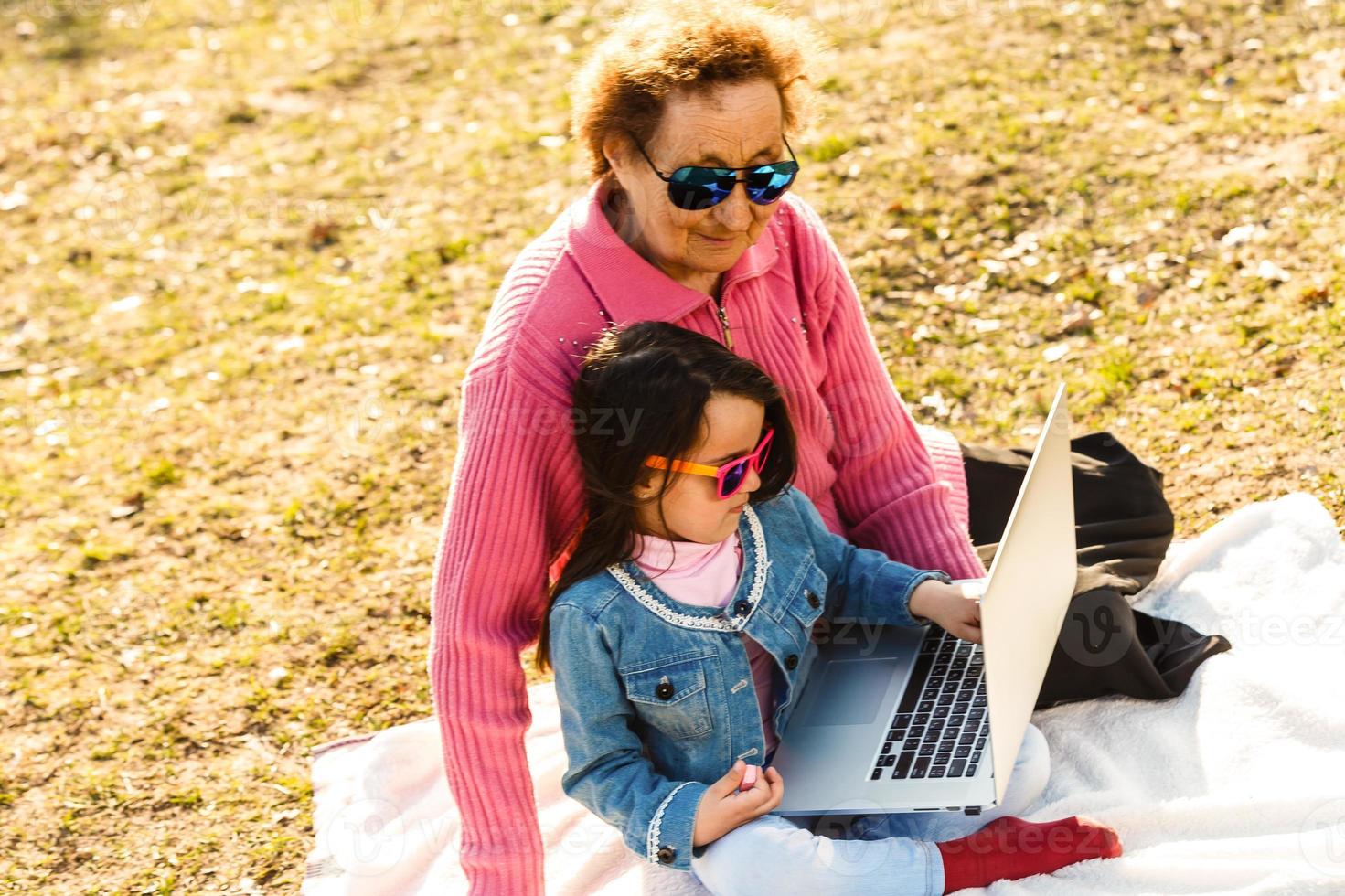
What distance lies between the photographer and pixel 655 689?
2723 millimetres

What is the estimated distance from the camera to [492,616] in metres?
2.80

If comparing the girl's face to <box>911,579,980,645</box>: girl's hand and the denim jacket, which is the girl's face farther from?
<box>911,579,980,645</box>: girl's hand

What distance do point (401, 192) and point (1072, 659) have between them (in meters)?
4.38

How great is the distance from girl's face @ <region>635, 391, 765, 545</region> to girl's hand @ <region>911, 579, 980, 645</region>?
48cm

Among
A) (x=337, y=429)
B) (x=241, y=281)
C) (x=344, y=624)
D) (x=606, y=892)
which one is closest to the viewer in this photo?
(x=606, y=892)

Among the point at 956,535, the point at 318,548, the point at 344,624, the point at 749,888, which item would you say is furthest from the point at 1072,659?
the point at 318,548

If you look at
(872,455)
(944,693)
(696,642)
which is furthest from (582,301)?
(944,693)

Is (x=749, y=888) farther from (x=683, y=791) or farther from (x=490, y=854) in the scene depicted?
(x=490, y=854)

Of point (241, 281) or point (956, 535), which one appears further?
point (241, 281)

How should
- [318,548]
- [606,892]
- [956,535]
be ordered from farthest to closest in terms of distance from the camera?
[318,548] → [956,535] → [606,892]

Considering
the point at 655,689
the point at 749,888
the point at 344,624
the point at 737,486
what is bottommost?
the point at 344,624

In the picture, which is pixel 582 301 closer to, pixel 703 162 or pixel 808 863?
pixel 703 162

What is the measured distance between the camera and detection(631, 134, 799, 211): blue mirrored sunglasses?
271cm

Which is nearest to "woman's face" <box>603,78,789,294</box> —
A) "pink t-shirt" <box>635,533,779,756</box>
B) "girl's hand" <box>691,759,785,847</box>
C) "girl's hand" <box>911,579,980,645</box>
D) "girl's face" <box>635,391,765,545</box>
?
"girl's face" <box>635,391,765,545</box>
